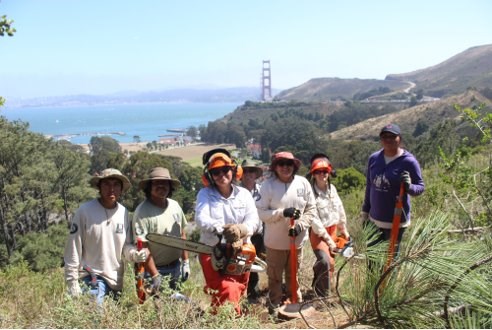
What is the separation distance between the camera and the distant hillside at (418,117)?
8975 cm

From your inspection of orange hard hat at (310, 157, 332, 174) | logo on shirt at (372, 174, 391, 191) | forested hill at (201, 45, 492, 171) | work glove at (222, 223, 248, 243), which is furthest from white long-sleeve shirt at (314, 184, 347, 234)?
forested hill at (201, 45, 492, 171)

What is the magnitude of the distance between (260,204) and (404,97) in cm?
17375

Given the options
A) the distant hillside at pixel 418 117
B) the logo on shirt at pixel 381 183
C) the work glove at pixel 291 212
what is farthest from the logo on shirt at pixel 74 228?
the distant hillside at pixel 418 117

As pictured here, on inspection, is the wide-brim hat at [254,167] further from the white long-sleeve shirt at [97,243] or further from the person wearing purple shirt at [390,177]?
the white long-sleeve shirt at [97,243]

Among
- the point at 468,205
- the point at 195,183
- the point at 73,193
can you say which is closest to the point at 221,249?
the point at 468,205

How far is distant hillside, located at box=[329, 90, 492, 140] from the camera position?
89750 millimetres

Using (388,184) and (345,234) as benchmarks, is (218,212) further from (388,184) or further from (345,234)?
(345,234)

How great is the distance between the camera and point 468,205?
5.03m

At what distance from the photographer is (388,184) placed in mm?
3852

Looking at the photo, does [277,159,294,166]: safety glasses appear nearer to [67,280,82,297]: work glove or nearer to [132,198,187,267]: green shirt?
[132,198,187,267]: green shirt

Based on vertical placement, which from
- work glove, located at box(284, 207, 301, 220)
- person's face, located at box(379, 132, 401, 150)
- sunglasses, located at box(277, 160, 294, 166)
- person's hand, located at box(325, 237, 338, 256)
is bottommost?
person's hand, located at box(325, 237, 338, 256)

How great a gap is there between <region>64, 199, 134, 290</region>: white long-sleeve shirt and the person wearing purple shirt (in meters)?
2.19

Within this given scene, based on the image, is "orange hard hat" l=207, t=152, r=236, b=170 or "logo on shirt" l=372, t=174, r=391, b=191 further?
"logo on shirt" l=372, t=174, r=391, b=191

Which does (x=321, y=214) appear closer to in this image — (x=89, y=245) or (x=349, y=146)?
(x=89, y=245)
